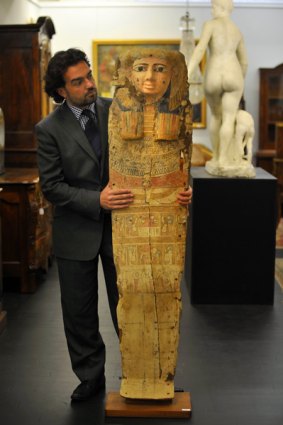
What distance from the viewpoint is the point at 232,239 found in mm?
6062

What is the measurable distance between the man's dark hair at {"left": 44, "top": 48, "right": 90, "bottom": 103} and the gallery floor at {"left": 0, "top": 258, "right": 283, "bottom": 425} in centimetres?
181

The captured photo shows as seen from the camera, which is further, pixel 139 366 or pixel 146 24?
pixel 146 24

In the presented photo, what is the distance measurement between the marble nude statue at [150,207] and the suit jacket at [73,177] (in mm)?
212

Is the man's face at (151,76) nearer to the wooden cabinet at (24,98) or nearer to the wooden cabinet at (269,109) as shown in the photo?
the wooden cabinet at (24,98)

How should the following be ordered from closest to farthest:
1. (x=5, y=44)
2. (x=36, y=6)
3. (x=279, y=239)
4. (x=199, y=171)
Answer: (x=199, y=171)
(x=5, y=44)
(x=279, y=239)
(x=36, y=6)

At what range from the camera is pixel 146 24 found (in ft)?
38.8

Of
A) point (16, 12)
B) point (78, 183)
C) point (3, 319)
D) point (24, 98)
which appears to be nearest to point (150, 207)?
point (78, 183)

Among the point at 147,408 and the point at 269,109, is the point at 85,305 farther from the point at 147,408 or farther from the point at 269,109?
the point at 269,109

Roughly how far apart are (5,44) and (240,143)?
2725 mm

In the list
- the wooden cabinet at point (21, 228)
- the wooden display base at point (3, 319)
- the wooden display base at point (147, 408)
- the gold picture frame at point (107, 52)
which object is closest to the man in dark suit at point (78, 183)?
the wooden display base at point (147, 408)

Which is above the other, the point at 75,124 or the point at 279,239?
the point at 75,124

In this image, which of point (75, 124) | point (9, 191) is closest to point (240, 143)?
point (9, 191)

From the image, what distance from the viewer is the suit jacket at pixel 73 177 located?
3.79 meters

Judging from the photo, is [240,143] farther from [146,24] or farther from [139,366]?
[146,24]
